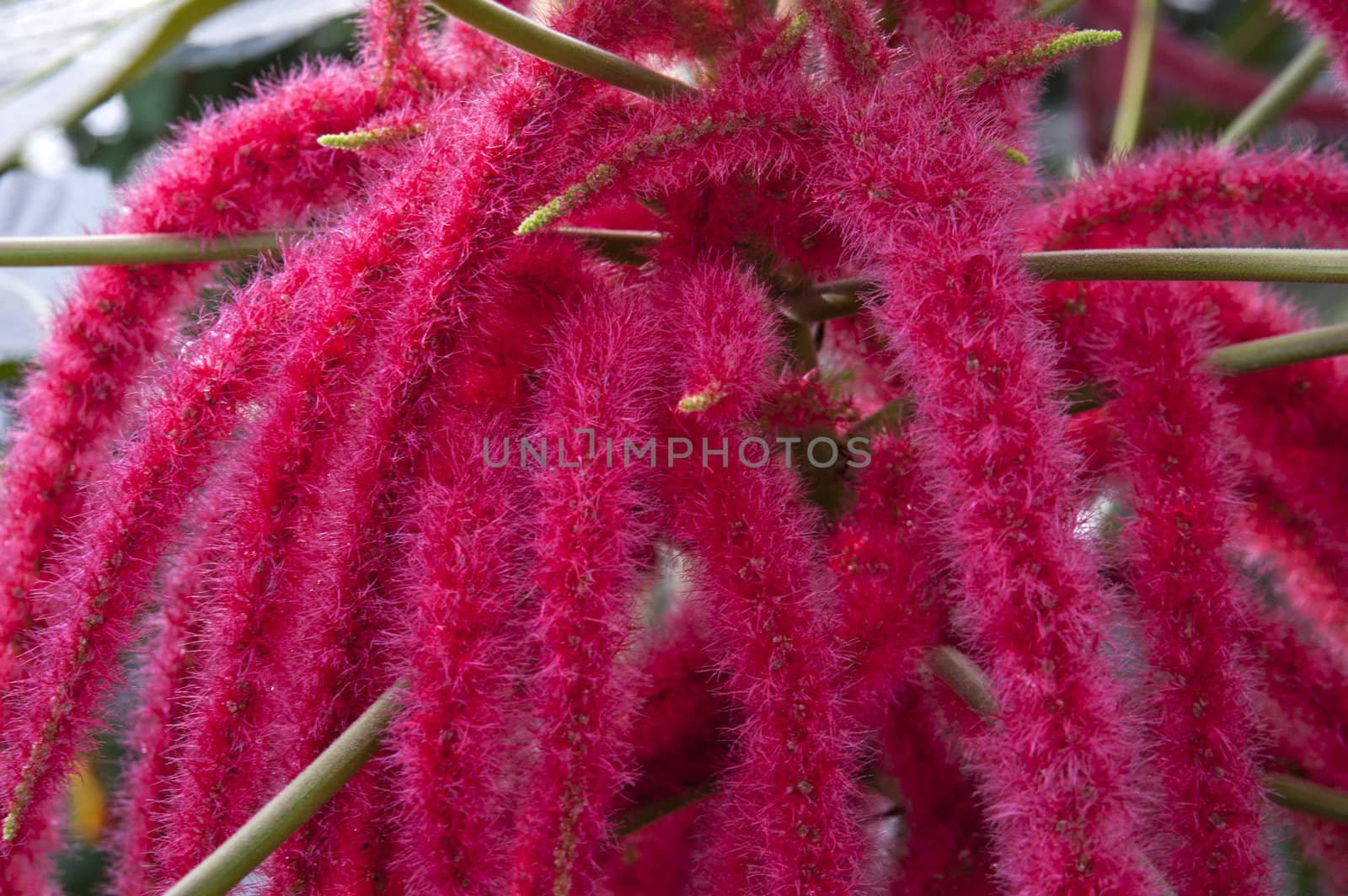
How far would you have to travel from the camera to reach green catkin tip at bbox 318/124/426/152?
0.65 m

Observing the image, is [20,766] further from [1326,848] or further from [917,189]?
[1326,848]

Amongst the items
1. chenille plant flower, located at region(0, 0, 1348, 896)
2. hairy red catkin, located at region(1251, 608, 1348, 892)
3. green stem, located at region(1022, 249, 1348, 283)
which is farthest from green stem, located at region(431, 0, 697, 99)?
hairy red catkin, located at region(1251, 608, 1348, 892)

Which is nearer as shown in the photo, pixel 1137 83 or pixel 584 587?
pixel 584 587

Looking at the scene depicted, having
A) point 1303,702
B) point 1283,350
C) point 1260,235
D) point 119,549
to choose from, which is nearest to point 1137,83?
point 1260,235

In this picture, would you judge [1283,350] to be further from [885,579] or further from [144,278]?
[144,278]

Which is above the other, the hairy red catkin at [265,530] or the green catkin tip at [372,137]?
the green catkin tip at [372,137]

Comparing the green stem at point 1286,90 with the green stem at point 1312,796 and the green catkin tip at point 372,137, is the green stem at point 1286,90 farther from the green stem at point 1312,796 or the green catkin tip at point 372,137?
the green catkin tip at point 372,137

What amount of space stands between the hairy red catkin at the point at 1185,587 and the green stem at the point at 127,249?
0.52 m

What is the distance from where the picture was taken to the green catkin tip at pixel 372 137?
0.65 meters

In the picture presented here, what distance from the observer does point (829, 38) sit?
0.62m

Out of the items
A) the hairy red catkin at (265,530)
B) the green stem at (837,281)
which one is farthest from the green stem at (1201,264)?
the hairy red catkin at (265,530)

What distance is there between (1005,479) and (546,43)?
32 cm

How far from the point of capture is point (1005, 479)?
51 centimetres

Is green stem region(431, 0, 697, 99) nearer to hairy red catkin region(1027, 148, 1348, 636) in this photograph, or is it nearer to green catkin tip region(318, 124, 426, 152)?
green catkin tip region(318, 124, 426, 152)
